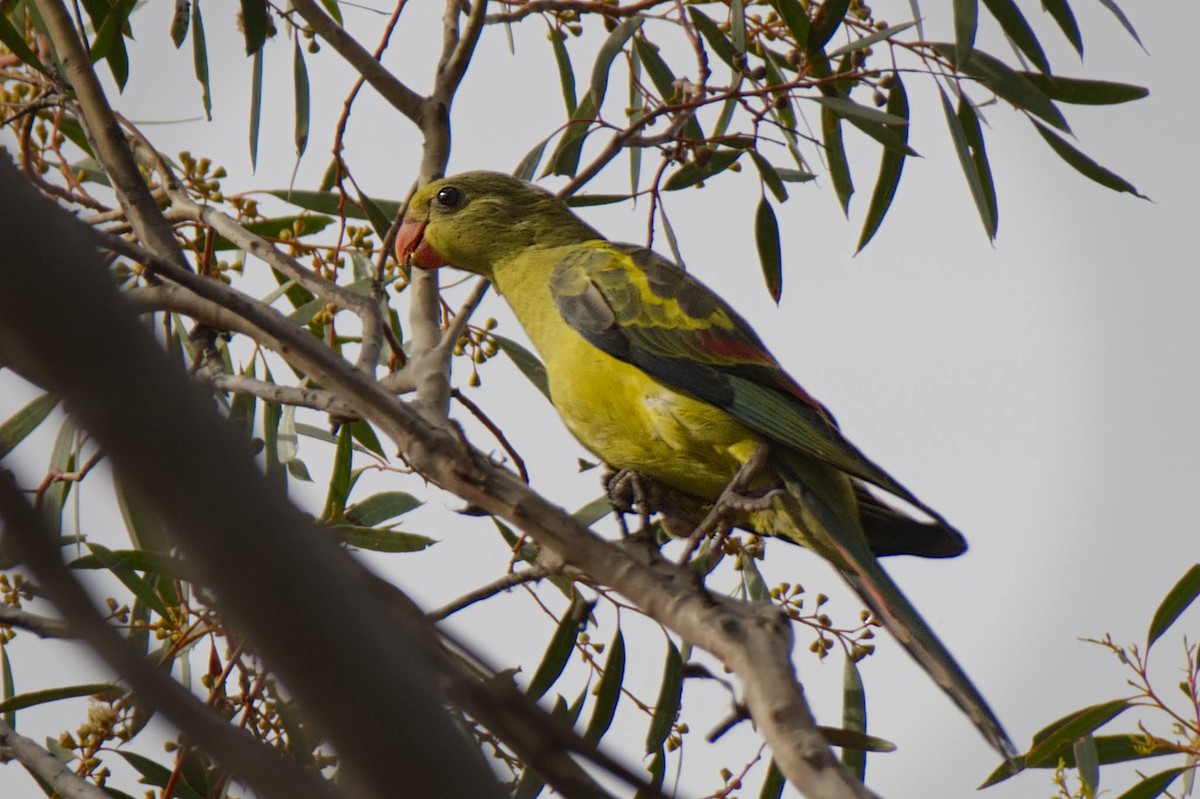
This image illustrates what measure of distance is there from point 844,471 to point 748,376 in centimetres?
43

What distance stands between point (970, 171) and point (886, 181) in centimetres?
23

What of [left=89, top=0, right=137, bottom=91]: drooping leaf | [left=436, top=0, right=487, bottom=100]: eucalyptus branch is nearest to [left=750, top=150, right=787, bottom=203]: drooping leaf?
[left=436, top=0, right=487, bottom=100]: eucalyptus branch

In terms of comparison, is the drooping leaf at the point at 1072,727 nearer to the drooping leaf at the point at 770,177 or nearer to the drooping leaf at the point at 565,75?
the drooping leaf at the point at 770,177

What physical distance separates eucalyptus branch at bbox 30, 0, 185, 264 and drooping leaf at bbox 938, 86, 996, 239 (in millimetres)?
2002

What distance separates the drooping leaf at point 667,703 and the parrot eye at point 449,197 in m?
1.61

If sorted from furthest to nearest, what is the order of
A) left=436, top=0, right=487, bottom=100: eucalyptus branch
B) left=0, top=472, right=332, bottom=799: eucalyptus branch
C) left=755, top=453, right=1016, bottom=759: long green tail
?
left=436, top=0, right=487, bottom=100: eucalyptus branch, left=755, top=453, right=1016, bottom=759: long green tail, left=0, top=472, right=332, bottom=799: eucalyptus branch

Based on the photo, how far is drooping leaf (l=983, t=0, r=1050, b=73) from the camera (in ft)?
10.1

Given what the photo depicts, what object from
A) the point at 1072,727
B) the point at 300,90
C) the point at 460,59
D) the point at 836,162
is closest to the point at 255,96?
the point at 300,90

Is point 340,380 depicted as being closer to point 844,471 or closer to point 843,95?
point 844,471

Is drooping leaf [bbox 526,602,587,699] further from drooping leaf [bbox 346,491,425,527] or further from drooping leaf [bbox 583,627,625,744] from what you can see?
drooping leaf [bbox 346,491,425,527]

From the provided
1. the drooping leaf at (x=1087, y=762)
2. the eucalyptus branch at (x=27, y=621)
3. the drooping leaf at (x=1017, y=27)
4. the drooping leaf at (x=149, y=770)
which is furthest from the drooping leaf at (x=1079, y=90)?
the drooping leaf at (x=149, y=770)

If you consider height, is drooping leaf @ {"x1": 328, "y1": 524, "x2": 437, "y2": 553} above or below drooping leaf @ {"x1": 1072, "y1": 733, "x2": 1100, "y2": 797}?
above

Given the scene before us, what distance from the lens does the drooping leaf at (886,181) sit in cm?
335

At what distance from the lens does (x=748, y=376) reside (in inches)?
134
